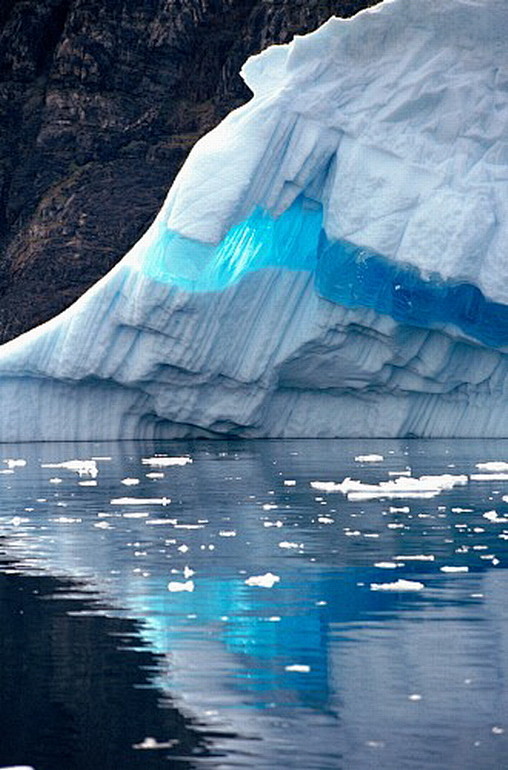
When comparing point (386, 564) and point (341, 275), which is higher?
point (386, 564)

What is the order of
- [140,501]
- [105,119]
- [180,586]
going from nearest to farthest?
1. [180,586]
2. [140,501]
3. [105,119]

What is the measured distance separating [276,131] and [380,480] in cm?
849

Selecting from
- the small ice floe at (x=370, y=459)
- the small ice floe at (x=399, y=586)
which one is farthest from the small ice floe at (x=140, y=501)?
the small ice floe at (x=370, y=459)

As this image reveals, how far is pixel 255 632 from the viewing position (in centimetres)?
615

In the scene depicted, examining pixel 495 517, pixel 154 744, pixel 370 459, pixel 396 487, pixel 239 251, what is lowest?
pixel 370 459

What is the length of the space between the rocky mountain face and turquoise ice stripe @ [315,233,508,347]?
47.3ft

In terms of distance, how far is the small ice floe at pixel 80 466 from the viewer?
52.4 feet

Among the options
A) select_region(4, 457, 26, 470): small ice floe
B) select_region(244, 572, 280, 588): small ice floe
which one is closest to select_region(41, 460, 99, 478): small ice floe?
select_region(4, 457, 26, 470): small ice floe

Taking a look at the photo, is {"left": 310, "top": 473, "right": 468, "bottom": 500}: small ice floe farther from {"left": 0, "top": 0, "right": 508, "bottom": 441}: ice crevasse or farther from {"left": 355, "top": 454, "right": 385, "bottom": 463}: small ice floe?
{"left": 0, "top": 0, "right": 508, "bottom": 441}: ice crevasse

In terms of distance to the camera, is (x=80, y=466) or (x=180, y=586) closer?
(x=180, y=586)

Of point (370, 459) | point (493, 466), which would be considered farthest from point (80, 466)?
point (493, 466)

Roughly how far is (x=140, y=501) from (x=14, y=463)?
5.67 meters

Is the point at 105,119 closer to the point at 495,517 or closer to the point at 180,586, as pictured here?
the point at 495,517

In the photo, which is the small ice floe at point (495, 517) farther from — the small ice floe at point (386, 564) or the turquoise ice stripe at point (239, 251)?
the turquoise ice stripe at point (239, 251)
